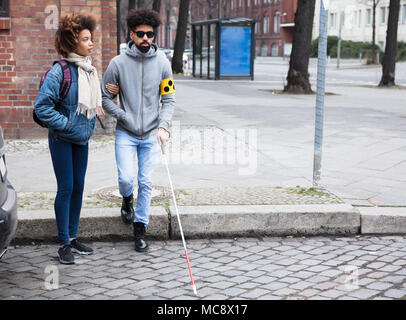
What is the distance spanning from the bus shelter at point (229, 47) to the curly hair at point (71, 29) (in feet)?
70.7

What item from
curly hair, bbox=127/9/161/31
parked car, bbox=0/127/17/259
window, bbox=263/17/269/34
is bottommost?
parked car, bbox=0/127/17/259

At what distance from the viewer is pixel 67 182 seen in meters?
4.86

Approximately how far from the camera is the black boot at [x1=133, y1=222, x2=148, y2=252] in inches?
205

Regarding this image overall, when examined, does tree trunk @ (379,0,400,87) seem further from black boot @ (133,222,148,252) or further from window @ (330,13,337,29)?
window @ (330,13,337,29)

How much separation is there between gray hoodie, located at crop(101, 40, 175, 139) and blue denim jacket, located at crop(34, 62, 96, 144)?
0.34 metres

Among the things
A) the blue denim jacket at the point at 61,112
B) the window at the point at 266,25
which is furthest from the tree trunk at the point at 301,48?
the window at the point at 266,25

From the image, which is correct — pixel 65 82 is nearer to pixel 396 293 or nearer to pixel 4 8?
pixel 396 293

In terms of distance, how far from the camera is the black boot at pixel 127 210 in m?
5.47

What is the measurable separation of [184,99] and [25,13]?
8.11 m

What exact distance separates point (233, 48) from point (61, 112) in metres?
22.0

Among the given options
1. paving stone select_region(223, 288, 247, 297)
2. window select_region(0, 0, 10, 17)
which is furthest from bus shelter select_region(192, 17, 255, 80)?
paving stone select_region(223, 288, 247, 297)

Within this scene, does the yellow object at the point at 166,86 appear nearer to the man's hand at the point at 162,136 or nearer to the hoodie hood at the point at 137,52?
the hoodie hood at the point at 137,52

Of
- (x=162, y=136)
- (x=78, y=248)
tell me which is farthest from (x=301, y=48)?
(x=78, y=248)

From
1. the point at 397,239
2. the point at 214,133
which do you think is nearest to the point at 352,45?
the point at 214,133
